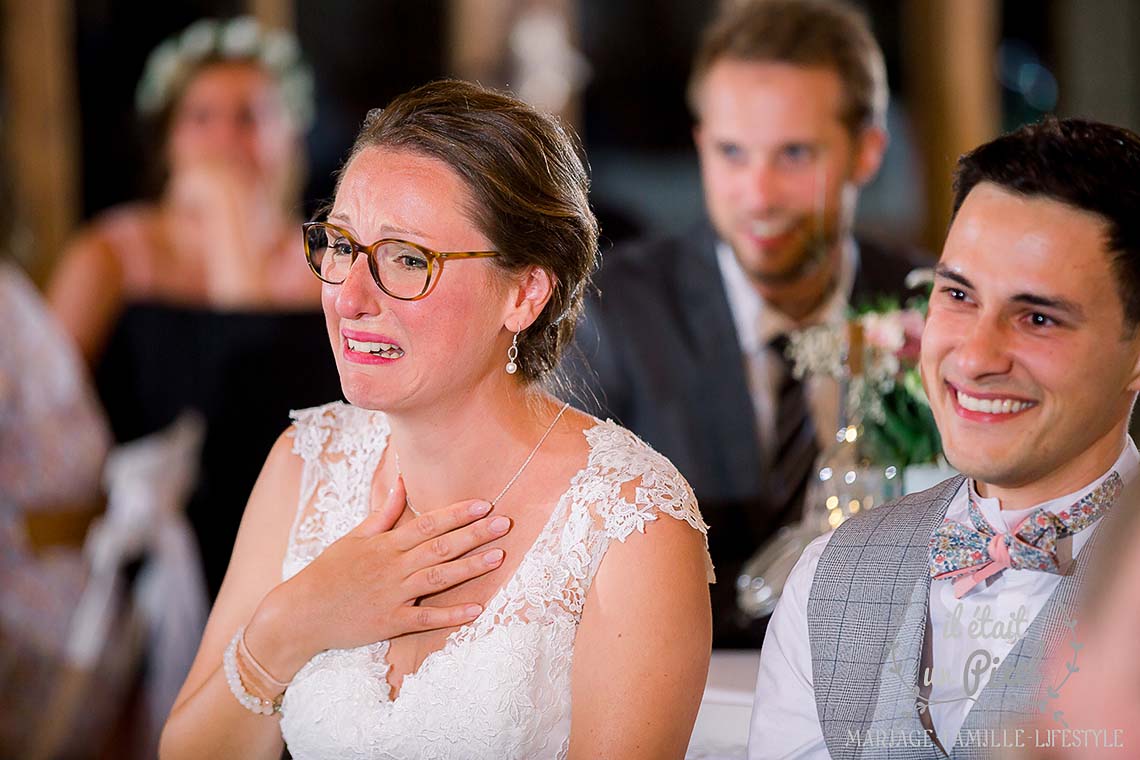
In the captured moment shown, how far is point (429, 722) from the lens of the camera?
1.77 m

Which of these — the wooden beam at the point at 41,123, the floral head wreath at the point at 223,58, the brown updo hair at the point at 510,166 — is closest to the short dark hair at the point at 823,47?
the brown updo hair at the point at 510,166

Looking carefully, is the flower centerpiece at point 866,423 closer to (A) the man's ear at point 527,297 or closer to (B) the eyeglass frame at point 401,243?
(A) the man's ear at point 527,297

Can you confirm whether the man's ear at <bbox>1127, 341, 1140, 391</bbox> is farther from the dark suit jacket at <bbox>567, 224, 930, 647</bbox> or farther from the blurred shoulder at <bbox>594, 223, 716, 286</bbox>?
the blurred shoulder at <bbox>594, 223, 716, 286</bbox>

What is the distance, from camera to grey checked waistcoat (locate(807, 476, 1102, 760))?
1.42 meters

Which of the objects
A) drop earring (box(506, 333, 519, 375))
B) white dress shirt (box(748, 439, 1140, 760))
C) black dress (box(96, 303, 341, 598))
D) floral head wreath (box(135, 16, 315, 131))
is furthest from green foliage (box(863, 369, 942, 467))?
floral head wreath (box(135, 16, 315, 131))

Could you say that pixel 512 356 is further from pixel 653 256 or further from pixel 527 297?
pixel 653 256

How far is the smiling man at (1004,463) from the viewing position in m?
1.38

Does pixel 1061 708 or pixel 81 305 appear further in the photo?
pixel 81 305

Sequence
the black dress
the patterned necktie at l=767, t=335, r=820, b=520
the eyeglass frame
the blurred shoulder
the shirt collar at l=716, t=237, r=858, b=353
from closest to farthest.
Result: 1. the eyeglass frame
2. the patterned necktie at l=767, t=335, r=820, b=520
3. the shirt collar at l=716, t=237, r=858, b=353
4. the blurred shoulder
5. the black dress

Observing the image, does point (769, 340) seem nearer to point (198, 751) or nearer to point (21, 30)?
point (198, 751)

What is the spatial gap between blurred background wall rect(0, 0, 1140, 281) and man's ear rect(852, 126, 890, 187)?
6.84 feet

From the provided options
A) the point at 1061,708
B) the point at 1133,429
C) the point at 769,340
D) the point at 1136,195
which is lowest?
the point at 769,340

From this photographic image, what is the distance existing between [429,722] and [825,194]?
1.59 meters

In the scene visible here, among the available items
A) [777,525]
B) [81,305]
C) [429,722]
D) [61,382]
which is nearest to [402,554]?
[429,722]
